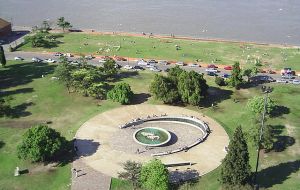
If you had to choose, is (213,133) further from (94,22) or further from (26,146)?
(94,22)

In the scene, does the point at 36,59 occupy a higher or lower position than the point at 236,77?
higher

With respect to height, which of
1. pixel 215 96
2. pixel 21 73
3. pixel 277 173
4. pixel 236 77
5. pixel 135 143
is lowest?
pixel 277 173

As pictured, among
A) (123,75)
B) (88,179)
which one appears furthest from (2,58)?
(88,179)

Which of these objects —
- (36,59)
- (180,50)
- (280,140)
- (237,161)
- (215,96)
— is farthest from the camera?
(180,50)

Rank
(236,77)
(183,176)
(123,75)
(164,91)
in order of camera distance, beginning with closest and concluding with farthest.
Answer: (183,176), (164,91), (236,77), (123,75)

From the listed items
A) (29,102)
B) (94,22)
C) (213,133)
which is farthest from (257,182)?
(94,22)

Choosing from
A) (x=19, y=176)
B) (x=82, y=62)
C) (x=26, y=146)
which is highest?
(x=82, y=62)

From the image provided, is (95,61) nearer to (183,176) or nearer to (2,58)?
(2,58)

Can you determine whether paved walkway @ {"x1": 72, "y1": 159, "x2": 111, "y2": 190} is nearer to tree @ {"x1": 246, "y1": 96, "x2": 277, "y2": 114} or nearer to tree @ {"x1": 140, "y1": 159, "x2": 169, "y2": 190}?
tree @ {"x1": 140, "y1": 159, "x2": 169, "y2": 190}
